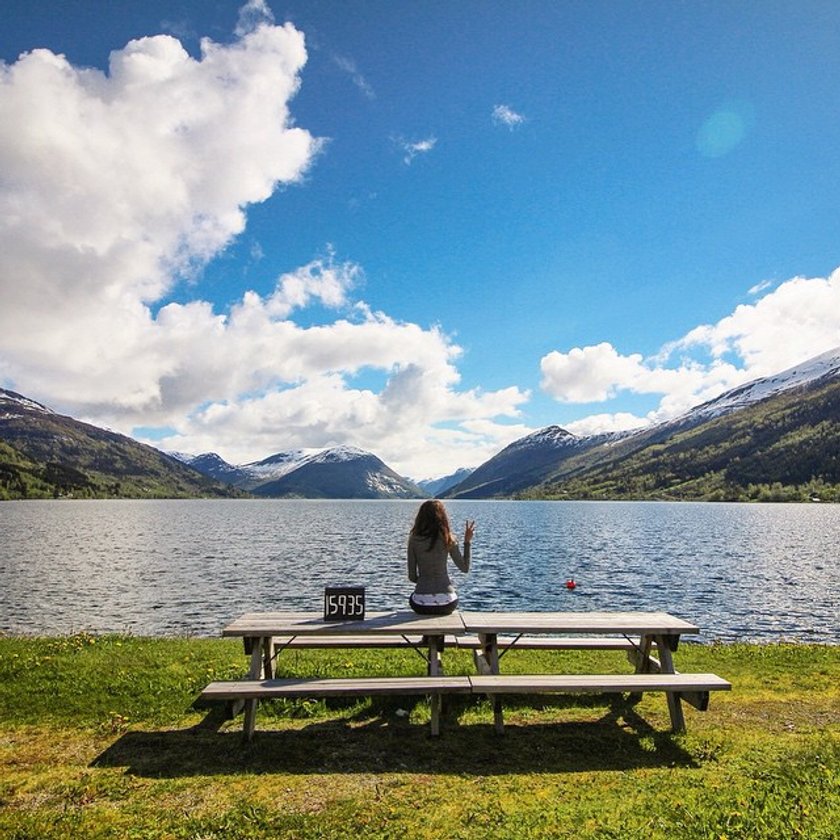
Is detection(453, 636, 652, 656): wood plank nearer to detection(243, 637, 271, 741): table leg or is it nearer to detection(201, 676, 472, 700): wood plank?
detection(201, 676, 472, 700): wood plank

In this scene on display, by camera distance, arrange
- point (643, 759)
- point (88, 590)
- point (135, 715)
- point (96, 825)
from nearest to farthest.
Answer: point (96, 825)
point (643, 759)
point (135, 715)
point (88, 590)

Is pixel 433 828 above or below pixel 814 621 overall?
above

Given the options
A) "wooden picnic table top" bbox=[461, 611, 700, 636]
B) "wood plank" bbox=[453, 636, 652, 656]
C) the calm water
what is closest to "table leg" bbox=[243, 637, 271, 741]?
"wooden picnic table top" bbox=[461, 611, 700, 636]

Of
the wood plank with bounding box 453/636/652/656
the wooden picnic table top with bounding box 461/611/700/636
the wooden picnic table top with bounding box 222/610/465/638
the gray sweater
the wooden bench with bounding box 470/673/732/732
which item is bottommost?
the wood plank with bounding box 453/636/652/656

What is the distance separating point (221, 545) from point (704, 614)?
6657 centimetres

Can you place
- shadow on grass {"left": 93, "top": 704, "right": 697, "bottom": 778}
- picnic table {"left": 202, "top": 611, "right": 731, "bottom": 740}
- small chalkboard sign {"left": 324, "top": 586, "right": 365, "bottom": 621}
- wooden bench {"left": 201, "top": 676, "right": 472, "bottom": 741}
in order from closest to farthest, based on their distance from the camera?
shadow on grass {"left": 93, "top": 704, "right": 697, "bottom": 778} → wooden bench {"left": 201, "top": 676, "right": 472, "bottom": 741} → picnic table {"left": 202, "top": 611, "right": 731, "bottom": 740} → small chalkboard sign {"left": 324, "top": 586, "right": 365, "bottom": 621}

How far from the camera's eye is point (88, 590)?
45531 mm

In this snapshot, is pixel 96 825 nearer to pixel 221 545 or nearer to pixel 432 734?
pixel 432 734

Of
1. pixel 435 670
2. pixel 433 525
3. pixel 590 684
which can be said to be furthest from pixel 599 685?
pixel 433 525

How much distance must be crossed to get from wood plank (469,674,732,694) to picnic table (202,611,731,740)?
0.02 metres

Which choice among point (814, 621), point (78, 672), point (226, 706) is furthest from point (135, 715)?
point (814, 621)

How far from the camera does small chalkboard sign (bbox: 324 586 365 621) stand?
37.9 ft

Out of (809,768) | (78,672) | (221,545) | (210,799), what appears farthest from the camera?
(221,545)

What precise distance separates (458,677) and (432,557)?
2618 mm
